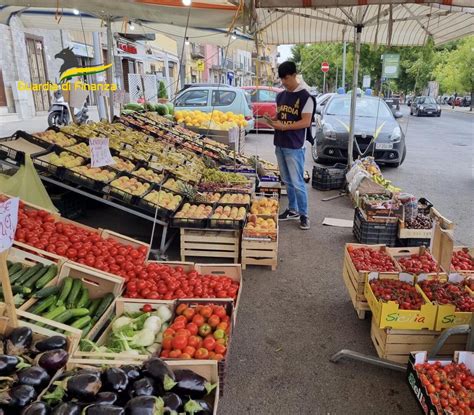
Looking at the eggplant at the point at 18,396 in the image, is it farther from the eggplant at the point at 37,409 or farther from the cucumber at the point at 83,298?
the cucumber at the point at 83,298

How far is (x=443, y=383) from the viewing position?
239cm

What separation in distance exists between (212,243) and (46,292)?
209cm

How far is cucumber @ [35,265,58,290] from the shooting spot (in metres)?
2.94

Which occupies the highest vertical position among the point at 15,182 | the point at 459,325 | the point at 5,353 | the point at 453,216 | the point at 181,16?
the point at 181,16

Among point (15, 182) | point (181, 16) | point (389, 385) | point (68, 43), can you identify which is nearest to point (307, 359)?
point (389, 385)

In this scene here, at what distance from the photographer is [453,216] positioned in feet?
21.3

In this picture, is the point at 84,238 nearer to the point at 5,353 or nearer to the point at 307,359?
the point at 5,353

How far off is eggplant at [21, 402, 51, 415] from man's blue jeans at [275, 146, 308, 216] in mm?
4390

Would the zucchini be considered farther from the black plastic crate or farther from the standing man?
the black plastic crate

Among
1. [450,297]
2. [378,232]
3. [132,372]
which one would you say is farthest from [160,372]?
[378,232]

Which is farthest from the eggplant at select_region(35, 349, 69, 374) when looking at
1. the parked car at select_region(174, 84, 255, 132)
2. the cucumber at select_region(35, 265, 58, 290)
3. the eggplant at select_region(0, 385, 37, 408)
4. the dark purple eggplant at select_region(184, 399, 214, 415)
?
the parked car at select_region(174, 84, 255, 132)

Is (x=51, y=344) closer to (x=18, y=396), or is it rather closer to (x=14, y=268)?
(x=18, y=396)

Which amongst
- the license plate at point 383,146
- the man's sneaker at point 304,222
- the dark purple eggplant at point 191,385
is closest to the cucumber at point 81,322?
the dark purple eggplant at point 191,385

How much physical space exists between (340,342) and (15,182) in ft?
12.4
